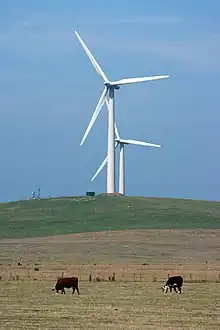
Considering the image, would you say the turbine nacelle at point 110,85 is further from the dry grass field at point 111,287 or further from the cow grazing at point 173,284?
the cow grazing at point 173,284

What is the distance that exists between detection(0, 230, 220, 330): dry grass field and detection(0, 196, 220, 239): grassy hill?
15005 millimetres

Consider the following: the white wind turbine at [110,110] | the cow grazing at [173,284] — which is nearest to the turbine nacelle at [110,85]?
the white wind turbine at [110,110]

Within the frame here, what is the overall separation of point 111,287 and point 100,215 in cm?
7827

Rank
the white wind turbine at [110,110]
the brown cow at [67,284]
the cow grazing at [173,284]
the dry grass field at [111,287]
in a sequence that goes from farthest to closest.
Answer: the white wind turbine at [110,110], the cow grazing at [173,284], the brown cow at [67,284], the dry grass field at [111,287]

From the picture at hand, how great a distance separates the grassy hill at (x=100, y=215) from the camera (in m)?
111

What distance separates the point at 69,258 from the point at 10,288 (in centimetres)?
3599

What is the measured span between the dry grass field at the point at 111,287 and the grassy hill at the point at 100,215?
49.2ft

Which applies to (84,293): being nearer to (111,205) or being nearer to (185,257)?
(185,257)

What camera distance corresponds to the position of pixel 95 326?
2683 centimetres

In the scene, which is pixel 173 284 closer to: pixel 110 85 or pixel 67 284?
pixel 67 284

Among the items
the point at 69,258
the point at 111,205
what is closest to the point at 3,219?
the point at 111,205

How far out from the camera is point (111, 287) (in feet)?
141

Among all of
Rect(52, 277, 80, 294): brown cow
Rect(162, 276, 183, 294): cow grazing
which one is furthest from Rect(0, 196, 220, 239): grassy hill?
Rect(52, 277, 80, 294): brown cow

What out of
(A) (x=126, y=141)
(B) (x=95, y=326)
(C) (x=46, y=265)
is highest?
(A) (x=126, y=141)
